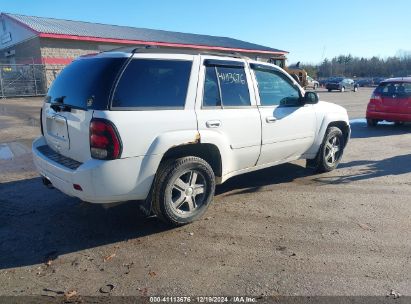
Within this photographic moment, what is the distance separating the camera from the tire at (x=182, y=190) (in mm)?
4020

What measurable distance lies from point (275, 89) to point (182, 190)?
2114mm

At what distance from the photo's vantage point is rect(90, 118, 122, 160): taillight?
3.54m

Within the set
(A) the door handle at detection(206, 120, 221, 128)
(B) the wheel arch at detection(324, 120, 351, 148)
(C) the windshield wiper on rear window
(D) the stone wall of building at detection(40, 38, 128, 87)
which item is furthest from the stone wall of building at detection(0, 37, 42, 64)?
(A) the door handle at detection(206, 120, 221, 128)

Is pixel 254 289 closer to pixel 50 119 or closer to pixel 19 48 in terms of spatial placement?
pixel 50 119

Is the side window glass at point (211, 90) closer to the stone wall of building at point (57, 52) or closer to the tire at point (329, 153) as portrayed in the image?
the tire at point (329, 153)

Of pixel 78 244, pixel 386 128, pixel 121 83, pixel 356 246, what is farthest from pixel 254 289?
pixel 386 128

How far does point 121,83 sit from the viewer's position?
371cm

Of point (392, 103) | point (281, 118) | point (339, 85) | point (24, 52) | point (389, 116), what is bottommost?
point (389, 116)

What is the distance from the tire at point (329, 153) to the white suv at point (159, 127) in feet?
4.00

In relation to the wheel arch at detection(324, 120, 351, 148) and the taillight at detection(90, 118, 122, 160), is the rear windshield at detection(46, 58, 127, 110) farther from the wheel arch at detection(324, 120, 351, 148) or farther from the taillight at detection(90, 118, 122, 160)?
the wheel arch at detection(324, 120, 351, 148)

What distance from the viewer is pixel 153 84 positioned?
13.0 feet

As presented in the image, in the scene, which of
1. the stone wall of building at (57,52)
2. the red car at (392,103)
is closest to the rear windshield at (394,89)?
the red car at (392,103)

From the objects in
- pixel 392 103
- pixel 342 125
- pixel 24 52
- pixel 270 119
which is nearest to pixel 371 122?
pixel 392 103

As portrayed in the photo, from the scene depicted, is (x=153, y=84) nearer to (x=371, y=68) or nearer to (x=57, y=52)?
(x=57, y=52)
